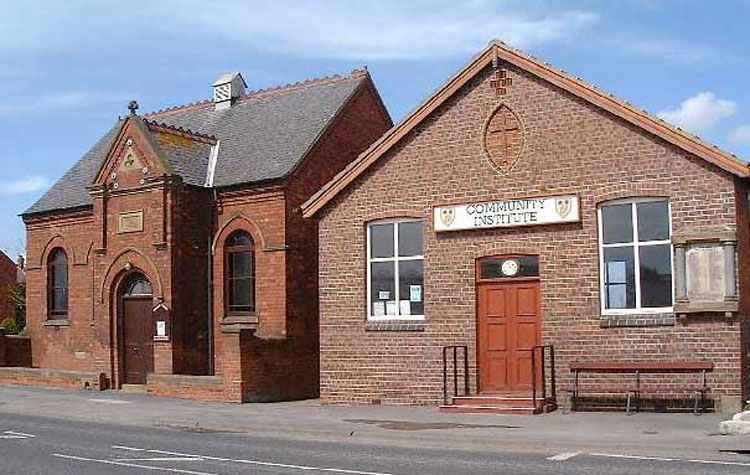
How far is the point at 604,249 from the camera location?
63.2 feet

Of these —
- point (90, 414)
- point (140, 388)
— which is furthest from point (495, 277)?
point (140, 388)

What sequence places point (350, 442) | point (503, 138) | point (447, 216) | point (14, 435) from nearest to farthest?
1. point (350, 442)
2. point (14, 435)
3. point (503, 138)
4. point (447, 216)

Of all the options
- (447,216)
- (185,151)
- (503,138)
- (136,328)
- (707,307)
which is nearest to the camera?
(707,307)

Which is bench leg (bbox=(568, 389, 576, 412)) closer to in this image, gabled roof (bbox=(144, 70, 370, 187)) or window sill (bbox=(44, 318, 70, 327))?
gabled roof (bbox=(144, 70, 370, 187))

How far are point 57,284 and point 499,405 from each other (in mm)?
17203

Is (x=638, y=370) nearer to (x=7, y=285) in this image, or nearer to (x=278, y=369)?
(x=278, y=369)

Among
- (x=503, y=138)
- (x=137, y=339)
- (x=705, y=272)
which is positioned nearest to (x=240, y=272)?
(x=137, y=339)

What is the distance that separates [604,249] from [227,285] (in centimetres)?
1107

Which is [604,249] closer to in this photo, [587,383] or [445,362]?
[587,383]

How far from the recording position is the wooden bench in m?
17.9

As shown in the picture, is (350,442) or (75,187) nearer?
(350,442)

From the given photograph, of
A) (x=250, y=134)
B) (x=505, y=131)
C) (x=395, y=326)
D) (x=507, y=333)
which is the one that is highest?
(x=250, y=134)

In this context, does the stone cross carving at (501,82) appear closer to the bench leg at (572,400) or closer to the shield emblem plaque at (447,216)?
the shield emblem plaque at (447,216)

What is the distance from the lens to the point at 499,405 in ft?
63.5
